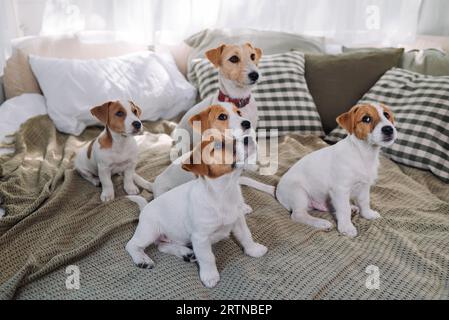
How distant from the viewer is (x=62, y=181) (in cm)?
166

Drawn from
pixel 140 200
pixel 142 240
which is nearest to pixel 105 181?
pixel 140 200

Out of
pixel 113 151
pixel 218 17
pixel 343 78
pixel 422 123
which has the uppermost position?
pixel 218 17

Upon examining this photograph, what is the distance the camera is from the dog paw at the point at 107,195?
1555mm

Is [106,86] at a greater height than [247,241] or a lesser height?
greater

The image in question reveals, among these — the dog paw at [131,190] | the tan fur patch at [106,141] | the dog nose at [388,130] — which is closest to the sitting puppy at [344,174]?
the dog nose at [388,130]

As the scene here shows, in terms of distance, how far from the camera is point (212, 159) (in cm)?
105

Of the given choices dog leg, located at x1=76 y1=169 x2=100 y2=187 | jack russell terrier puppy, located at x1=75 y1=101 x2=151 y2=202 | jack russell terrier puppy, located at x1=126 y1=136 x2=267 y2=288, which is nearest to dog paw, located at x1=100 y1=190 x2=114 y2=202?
jack russell terrier puppy, located at x1=75 y1=101 x2=151 y2=202

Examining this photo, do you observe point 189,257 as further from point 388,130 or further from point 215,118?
point 388,130

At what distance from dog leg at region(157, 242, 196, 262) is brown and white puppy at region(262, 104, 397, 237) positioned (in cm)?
43

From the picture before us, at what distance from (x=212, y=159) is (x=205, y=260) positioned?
12.2 inches

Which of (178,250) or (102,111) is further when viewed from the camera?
(102,111)

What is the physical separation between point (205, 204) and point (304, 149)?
0.99 meters

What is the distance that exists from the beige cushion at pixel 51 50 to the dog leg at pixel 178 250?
1.45 meters
